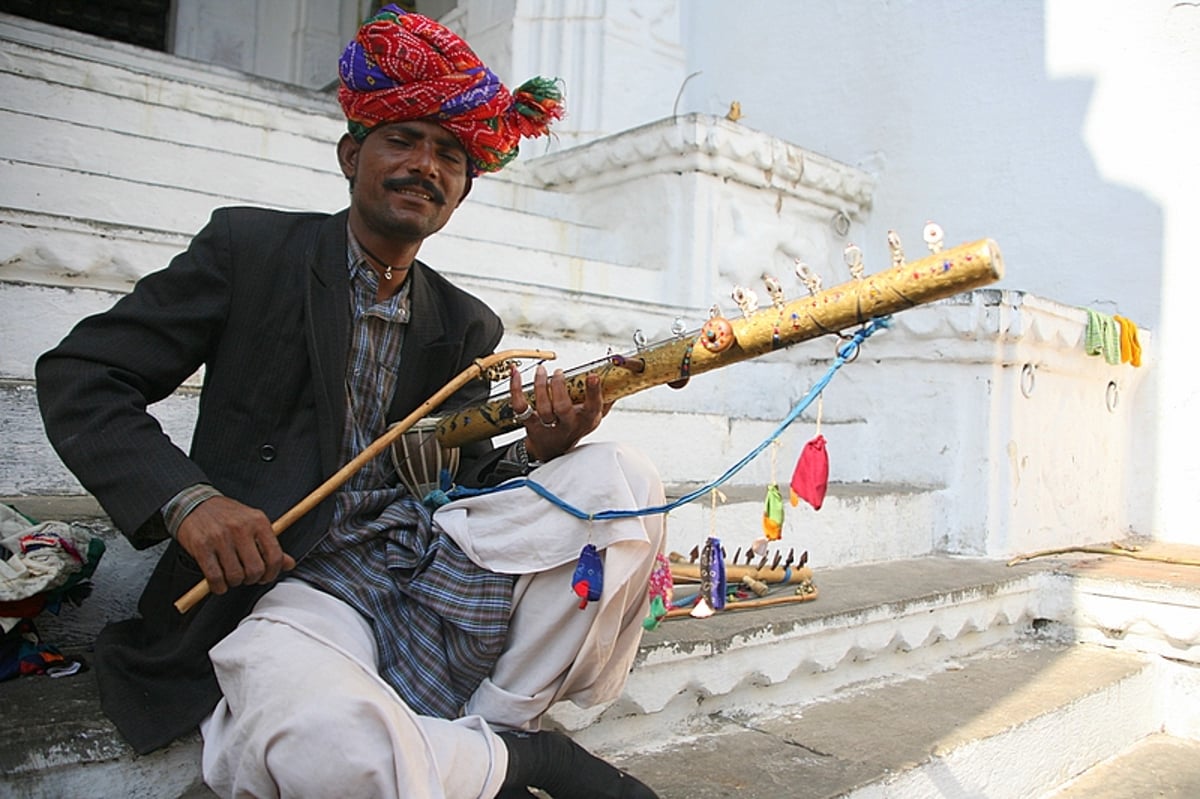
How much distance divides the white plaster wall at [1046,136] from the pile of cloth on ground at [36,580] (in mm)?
4324

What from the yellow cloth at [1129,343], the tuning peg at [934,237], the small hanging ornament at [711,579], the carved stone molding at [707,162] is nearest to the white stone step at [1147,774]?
the small hanging ornament at [711,579]

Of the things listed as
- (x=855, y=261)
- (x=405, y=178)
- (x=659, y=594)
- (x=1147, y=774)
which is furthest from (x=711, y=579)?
(x=1147, y=774)

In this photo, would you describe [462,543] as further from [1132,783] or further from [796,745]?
[1132,783]

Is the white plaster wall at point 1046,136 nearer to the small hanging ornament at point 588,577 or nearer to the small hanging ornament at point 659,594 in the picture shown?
the small hanging ornament at point 659,594

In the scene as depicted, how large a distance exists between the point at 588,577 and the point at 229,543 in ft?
1.77

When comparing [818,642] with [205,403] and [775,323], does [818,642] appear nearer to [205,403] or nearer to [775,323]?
[775,323]

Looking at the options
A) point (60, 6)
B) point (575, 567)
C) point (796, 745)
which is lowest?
point (796, 745)

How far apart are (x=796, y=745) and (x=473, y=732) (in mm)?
1054

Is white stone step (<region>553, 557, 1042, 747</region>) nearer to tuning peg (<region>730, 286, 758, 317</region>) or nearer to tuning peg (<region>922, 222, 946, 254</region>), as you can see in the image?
tuning peg (<region>730, 286, 758, 317</region>)

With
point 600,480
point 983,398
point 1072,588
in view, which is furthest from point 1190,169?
point 600,480


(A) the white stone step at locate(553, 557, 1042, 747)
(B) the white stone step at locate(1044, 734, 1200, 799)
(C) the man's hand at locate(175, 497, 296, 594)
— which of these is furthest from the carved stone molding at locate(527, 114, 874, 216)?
(C) the man's hand at locate(175, 497, 296, 594)

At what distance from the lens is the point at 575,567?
156 centimetres

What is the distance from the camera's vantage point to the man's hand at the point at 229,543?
4.58 feet

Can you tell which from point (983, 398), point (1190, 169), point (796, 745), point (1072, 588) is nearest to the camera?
point (796, 745)
